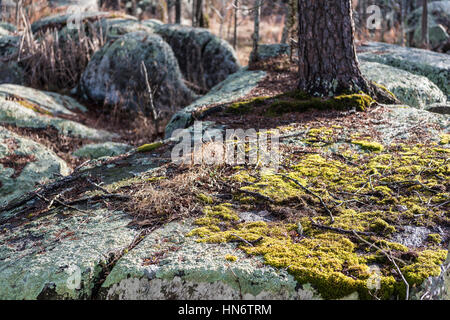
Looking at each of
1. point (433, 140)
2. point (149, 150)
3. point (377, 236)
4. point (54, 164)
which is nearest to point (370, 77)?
point (433, 140)

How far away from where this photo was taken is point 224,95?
7.40 metres

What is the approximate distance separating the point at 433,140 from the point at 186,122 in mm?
3713

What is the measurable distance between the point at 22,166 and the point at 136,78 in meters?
4.80

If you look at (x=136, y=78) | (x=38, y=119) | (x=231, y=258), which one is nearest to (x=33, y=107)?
(x=38, y=119)

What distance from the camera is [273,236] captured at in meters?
2.80

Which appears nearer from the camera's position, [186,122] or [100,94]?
[186,122]

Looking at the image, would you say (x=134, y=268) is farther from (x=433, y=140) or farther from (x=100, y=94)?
(x=100, y=94)

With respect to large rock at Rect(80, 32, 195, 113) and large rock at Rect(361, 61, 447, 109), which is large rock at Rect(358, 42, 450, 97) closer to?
large rock at Rect(361, 61, 447, 109)

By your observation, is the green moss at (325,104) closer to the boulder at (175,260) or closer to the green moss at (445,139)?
the green moss at (445,139)

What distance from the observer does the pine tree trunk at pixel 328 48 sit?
5551 mm

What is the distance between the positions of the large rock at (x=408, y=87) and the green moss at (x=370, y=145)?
10.4 ft

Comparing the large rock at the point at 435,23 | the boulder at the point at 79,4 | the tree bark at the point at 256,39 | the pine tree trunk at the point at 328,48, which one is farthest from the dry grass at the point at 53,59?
the large rock at the point at 435,23

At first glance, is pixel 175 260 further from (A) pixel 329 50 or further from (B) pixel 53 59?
(B) pixel 53 59

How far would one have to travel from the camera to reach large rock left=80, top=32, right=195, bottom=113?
10.2m
